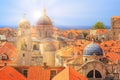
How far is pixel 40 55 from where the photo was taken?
80.1 meters

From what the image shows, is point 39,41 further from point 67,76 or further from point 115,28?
point 115,28

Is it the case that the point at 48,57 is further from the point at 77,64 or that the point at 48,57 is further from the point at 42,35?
the point at 77,64

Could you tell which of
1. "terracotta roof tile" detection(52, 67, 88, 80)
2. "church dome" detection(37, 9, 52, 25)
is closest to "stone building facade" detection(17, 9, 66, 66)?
"church dome" detection(37, 9, 52, 25)

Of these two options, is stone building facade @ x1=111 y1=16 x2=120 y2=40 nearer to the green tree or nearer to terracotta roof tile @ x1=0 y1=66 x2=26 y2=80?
the green tree

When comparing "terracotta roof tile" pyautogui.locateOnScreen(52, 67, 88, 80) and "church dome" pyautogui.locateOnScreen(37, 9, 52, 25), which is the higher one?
"church dome" pyautogui.locateOnScreen(37, 9, 52, 25)

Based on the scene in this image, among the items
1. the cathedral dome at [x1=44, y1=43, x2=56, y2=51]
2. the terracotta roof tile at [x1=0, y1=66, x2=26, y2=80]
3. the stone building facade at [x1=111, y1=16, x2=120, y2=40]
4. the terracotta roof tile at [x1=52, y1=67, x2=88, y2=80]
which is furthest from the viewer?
the stone building facade at [x1=111, y1=16, x2=120, y2=40]

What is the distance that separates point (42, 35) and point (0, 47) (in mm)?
21175

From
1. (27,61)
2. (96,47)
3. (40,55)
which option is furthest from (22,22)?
(96,47)

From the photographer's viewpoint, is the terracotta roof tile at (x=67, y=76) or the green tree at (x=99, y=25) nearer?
the terracotta roof tile at (x=67, y=76)

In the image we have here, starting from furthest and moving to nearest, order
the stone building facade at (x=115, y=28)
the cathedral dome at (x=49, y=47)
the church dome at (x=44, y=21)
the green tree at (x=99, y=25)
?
the green tree at (x=99, y=25) < the stone building facade at (x=115, y=28) < the church dome at (x=44, y=21) < the cathedral dome at (x=49, y=47)

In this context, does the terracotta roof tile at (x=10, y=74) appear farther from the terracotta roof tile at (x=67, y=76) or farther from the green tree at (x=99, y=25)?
the green tree at (x=99, y=25)

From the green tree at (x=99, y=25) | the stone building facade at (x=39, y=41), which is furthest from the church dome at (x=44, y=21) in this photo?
the green tree at (x=99, y=25)

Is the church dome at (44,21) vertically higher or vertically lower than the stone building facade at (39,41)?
higher

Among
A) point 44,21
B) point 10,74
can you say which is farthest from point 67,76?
point 44,21
